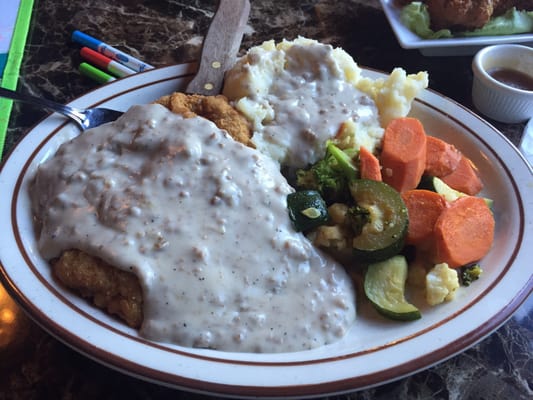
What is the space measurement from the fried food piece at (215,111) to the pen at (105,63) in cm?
71

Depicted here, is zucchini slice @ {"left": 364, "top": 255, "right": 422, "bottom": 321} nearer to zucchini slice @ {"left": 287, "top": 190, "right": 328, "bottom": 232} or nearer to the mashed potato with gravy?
zucchini slice @ {"left": 287, "top": 190, "right": 328, "bottom": 232}

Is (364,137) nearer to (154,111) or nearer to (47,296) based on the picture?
(154,111)

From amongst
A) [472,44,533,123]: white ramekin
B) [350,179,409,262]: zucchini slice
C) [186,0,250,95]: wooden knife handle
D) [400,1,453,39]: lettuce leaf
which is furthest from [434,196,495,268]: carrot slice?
[400,1,453,39]: lettuce leaf

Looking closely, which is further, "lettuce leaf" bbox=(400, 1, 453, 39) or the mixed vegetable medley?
"lettuce leaf" bbox=(400, 1, 453, 39)

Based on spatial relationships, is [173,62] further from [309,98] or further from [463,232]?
[463,232]

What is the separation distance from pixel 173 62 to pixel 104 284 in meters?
1.96

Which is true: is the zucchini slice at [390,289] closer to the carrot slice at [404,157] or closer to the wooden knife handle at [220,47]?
the carrot slice at [404,157]

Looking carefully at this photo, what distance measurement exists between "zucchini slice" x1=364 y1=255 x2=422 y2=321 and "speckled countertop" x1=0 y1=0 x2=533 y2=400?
25 cm

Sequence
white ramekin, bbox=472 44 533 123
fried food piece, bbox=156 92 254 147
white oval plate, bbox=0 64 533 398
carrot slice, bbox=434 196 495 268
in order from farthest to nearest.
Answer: white ramekin, bbox=472 44 533 123 → fried food piece, bbox=156 92 254 147 → carrot slice, bbox=434 196 495 268 → white oval plate, bbox=0 64 533 398

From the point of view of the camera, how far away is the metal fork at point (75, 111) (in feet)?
8.34

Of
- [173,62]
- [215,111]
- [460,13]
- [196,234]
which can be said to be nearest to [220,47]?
[215,111]

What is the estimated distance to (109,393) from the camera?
189 centimetres

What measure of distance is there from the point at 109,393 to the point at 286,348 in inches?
24.9

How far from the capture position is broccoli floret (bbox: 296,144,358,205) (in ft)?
7.60
